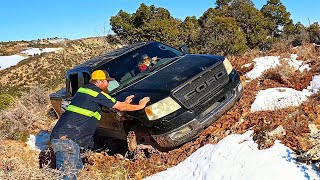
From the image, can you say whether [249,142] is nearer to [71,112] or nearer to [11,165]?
[71,112]

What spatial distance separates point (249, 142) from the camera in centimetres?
498

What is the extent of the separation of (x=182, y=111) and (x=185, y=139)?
0.40 meters

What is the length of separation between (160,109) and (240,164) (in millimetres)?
1326

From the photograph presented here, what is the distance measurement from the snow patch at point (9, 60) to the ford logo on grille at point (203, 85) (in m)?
47.0

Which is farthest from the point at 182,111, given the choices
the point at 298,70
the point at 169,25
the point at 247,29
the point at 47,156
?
the point at 247,29

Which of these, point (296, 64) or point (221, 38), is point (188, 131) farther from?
point (221, 38)

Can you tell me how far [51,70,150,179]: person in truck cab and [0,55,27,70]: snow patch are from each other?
46911 millimetres

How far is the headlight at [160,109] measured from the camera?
5.24 metres

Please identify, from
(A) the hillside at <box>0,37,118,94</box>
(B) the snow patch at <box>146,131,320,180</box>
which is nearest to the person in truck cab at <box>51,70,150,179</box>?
(B) the snow patch at <box>146,131,320,180</box>

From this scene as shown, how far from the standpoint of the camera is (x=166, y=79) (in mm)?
5785

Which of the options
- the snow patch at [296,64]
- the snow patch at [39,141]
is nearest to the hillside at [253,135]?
the snow patch at [296,64]

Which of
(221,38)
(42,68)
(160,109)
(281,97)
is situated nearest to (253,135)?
(160,109)

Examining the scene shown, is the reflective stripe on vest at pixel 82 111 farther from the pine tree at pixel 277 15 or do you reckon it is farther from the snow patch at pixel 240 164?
the pine tree at pixel 277 15

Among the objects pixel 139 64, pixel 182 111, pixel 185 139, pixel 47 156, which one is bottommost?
pixel 47 156
